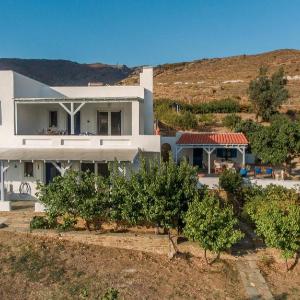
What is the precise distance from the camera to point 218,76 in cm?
9612

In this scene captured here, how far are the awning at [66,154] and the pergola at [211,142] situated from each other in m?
5.70

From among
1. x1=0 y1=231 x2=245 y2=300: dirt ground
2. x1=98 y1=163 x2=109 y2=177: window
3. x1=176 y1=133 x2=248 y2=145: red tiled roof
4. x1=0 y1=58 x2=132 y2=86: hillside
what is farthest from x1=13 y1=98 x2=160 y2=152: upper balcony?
x1=0 y1=58 x2=132 y2=86: hillside

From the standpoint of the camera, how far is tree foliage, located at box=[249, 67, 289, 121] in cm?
4906

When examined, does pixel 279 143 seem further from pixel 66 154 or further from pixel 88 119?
pixel 66 154

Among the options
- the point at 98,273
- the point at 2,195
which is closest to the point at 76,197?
the point at 98,273

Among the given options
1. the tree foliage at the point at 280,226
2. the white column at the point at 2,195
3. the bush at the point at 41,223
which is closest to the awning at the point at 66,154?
the white column at the point at 2,195

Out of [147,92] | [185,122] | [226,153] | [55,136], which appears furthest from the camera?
[185,122]

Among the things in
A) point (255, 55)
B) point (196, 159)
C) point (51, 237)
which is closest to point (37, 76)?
point (255, 55)

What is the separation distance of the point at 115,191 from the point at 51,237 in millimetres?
3758

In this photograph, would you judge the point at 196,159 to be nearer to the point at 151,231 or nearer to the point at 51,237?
the point at 151,231

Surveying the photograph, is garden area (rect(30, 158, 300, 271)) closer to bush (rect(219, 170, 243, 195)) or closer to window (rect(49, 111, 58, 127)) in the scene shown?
bush (rect(219, 170, 243, 195))

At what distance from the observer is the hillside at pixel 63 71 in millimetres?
156875

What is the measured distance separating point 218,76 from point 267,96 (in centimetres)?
4857

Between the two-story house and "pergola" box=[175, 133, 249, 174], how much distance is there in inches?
140
